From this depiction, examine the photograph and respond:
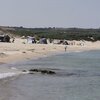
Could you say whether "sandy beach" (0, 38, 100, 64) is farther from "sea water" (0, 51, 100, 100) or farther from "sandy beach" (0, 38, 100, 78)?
"sea water" (0, 51, 100, 100)

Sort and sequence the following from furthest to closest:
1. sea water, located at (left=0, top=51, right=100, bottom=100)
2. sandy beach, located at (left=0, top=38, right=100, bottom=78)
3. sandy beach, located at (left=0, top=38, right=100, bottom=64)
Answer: sandy beach, located at (left=0, top=38, right=100, bottom=64)
sandy beach, located at (left=0, top=38, right=100, bottom=78)
sea water, located at (left=0, top=51, right=100, bottom=100)

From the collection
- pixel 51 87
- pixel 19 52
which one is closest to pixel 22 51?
pixel 19 52

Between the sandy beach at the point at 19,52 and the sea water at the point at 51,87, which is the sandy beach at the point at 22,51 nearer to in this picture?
the sandy beach at the point at 19,52

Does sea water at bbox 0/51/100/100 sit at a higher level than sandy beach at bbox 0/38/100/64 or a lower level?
higher

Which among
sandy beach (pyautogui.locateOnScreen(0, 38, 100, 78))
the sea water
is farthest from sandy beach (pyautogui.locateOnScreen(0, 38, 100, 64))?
the sea water

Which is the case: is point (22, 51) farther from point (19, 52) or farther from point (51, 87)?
point (51, 87)

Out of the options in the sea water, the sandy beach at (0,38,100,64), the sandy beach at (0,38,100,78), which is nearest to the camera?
the sea water

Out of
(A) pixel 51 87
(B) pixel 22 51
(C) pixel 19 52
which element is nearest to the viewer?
(A) pixel 51 87

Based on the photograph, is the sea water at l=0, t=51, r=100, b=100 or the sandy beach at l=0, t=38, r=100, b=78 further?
the sandy beach at l=0, t=38, r=100, b=78

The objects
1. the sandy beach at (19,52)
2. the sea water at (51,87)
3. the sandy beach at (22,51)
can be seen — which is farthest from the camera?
the sandy beach at (22,51)

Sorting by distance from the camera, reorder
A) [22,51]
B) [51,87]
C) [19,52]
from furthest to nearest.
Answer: [22,51] → [19,52] → [51,87]

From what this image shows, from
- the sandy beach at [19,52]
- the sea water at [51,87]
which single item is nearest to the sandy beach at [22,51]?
the sandy beach at [19,52]

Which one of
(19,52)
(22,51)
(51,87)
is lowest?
(22,51)

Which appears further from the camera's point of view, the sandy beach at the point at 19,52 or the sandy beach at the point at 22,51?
the sandy beach at the point at 22,51
